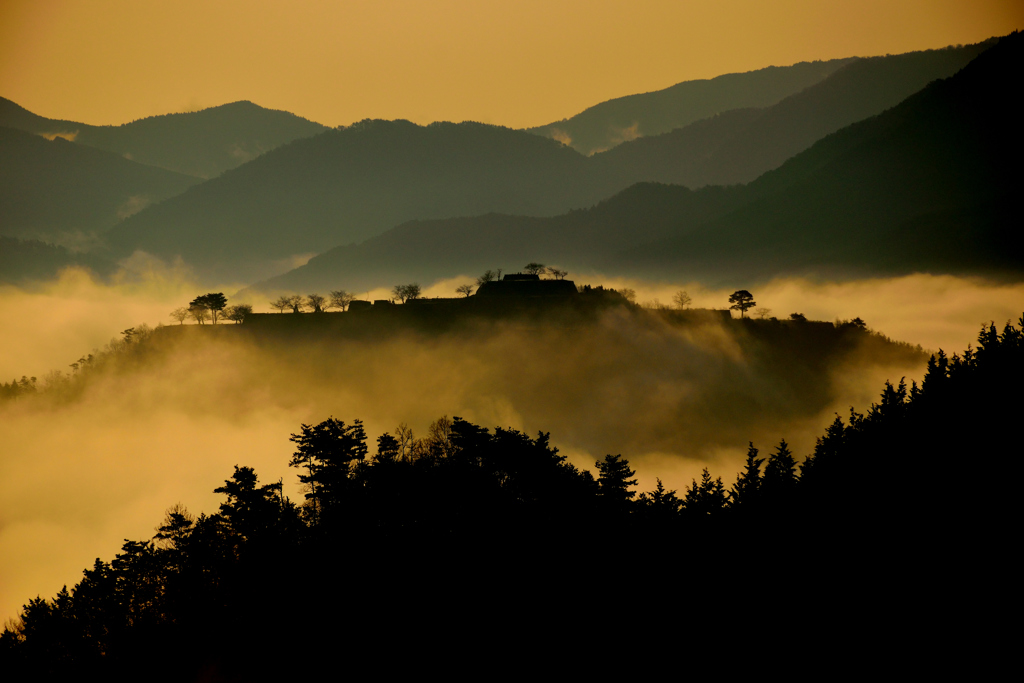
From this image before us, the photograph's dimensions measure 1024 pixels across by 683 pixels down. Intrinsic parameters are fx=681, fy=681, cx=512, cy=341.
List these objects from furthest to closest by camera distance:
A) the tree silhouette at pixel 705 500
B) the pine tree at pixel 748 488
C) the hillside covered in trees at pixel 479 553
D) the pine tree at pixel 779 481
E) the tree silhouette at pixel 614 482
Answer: the pine tree at pixel 748 488 < the tree silhouette at pixel 705 500 < the tree silhouette at pixel 614 482 < the pine tree at pixel 779 481 < the hillside covered in trees at pixel 479 553

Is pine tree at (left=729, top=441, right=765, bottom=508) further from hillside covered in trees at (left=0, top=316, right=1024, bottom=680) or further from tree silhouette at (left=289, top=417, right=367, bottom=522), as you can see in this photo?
tree silhouette at (left=289, top=417, right=367, bottom=522)

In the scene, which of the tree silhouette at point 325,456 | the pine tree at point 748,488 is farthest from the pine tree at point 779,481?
the tree silhouette at point 325,456

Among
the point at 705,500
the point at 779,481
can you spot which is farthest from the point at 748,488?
the point at 705,500

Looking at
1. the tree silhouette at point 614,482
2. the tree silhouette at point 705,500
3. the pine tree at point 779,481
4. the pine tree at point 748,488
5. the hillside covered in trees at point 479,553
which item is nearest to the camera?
the hillside covered in trees at point 479,553

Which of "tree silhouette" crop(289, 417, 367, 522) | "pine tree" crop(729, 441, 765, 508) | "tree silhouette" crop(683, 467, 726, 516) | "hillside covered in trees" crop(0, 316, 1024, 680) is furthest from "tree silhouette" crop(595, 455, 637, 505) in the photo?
"tree silhouette" crop(289, 417, 367, 522)

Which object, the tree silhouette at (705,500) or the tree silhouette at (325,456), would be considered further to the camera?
the tree silhouette at (325,456)

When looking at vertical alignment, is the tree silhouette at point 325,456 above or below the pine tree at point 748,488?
above

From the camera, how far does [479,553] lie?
53844 millimetres

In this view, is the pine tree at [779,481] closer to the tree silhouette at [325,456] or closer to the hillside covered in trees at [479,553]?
the hillside covered in trees at [479,553]

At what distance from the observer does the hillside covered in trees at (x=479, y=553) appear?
5156cm

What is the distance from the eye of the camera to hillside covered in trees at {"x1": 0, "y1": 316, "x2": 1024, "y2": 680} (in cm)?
5156

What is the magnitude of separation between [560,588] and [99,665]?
127 feet

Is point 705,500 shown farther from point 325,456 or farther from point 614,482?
point 325,456

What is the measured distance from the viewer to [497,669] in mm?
47844
